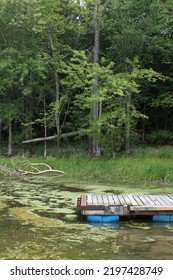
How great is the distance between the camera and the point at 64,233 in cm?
679

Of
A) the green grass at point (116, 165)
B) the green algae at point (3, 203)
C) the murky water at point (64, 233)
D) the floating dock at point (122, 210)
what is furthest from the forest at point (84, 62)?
the floating dock at point (122, 210)

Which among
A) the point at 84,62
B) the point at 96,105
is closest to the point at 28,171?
the point at 96,105

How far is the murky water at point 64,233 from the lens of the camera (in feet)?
18.7

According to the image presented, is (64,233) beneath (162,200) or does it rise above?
beneath

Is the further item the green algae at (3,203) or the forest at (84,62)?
the forest at (84,62)

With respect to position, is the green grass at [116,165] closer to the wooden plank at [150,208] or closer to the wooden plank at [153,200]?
the wooden plank at [153,200]

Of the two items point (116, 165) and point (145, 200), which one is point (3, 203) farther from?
point (116, 165)

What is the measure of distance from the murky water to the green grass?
11.0 ft

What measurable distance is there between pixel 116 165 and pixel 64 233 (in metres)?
7.56

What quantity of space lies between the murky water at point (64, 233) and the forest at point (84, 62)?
18.7 feet

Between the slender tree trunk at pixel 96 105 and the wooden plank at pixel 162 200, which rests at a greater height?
the slender tree trunk at pixel 96 105

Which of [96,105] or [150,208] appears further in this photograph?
[96,105]

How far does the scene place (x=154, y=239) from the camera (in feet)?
21.2

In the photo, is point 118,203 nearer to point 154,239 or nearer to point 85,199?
point 85,199
